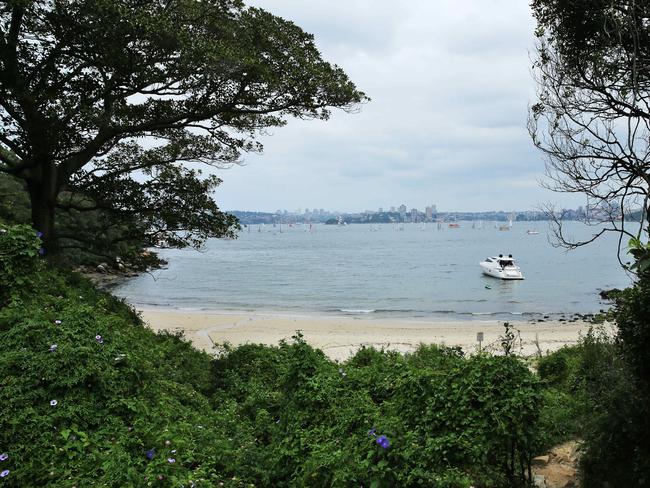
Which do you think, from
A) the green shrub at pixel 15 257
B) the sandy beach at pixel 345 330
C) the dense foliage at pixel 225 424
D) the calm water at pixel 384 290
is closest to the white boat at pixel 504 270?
the calm water at pixel 384 290

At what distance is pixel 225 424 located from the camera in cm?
582

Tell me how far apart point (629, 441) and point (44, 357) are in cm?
533

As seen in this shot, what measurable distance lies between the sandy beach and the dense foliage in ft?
36.2

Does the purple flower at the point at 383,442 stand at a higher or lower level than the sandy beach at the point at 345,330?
higher

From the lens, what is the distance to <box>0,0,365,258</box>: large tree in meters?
8.54

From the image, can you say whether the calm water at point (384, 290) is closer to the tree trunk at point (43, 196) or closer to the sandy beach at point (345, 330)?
the sandy beach at point (345, 330)

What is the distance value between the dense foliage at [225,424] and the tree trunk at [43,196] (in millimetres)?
4184

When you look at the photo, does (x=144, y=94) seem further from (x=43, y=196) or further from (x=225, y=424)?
(x=225, y=424)

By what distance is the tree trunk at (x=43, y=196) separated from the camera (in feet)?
31.6

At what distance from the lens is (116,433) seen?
4.30 meters

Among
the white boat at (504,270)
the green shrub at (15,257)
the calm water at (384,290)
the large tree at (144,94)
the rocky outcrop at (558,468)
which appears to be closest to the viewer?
the rocky outcrop at (558,468)

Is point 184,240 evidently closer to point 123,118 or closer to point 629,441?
point 123,118

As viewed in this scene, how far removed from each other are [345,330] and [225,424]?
18467 millimetres

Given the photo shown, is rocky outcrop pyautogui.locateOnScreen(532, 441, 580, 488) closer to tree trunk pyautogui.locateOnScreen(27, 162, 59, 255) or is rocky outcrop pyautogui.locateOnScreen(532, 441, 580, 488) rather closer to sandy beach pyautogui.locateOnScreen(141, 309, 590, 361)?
tree trunk pyautogui.locateOnScreen(27, 162, 59, 255)
